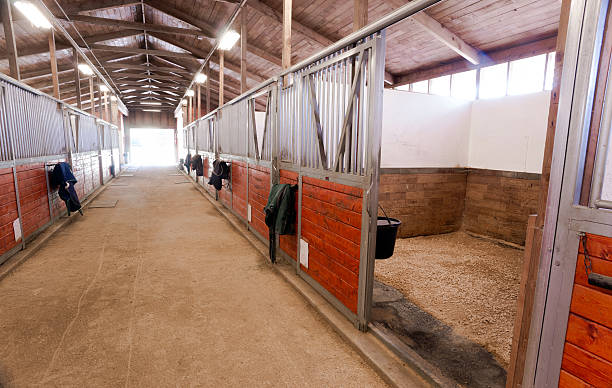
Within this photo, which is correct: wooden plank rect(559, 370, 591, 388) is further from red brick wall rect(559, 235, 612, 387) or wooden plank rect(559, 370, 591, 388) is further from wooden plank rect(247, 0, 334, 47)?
wooden plank rect(247, 0, 334, 47)

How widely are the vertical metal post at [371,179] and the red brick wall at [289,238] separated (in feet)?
4.11

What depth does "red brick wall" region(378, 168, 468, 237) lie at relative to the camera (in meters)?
4.86

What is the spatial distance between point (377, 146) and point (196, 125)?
9.69 metres

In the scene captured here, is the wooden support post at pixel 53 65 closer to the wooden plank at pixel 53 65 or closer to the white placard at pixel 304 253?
the wooden plank at pixel 53 65

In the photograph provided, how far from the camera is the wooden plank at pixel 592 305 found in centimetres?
111

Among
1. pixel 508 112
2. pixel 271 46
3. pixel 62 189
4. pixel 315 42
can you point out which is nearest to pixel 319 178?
pixel 508 112

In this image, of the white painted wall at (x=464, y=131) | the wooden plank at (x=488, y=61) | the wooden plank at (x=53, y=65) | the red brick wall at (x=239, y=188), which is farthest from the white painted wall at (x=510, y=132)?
the wooden plank at (x=53, y=65)

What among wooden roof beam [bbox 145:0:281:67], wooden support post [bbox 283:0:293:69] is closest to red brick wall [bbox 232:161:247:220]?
wooden support post [bbox 283:0:293:69]

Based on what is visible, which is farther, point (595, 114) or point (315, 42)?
point (315, 42)

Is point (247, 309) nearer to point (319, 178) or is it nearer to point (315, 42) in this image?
point (319, 178)

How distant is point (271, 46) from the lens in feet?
28.2

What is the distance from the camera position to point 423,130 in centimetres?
494

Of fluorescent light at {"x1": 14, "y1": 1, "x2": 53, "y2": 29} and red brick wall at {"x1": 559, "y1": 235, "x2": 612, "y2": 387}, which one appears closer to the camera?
red brick wall at {"x1": 559, "y1": 235, "x2": 612, "y2": 387}

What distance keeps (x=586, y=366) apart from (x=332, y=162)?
78.5 inches
